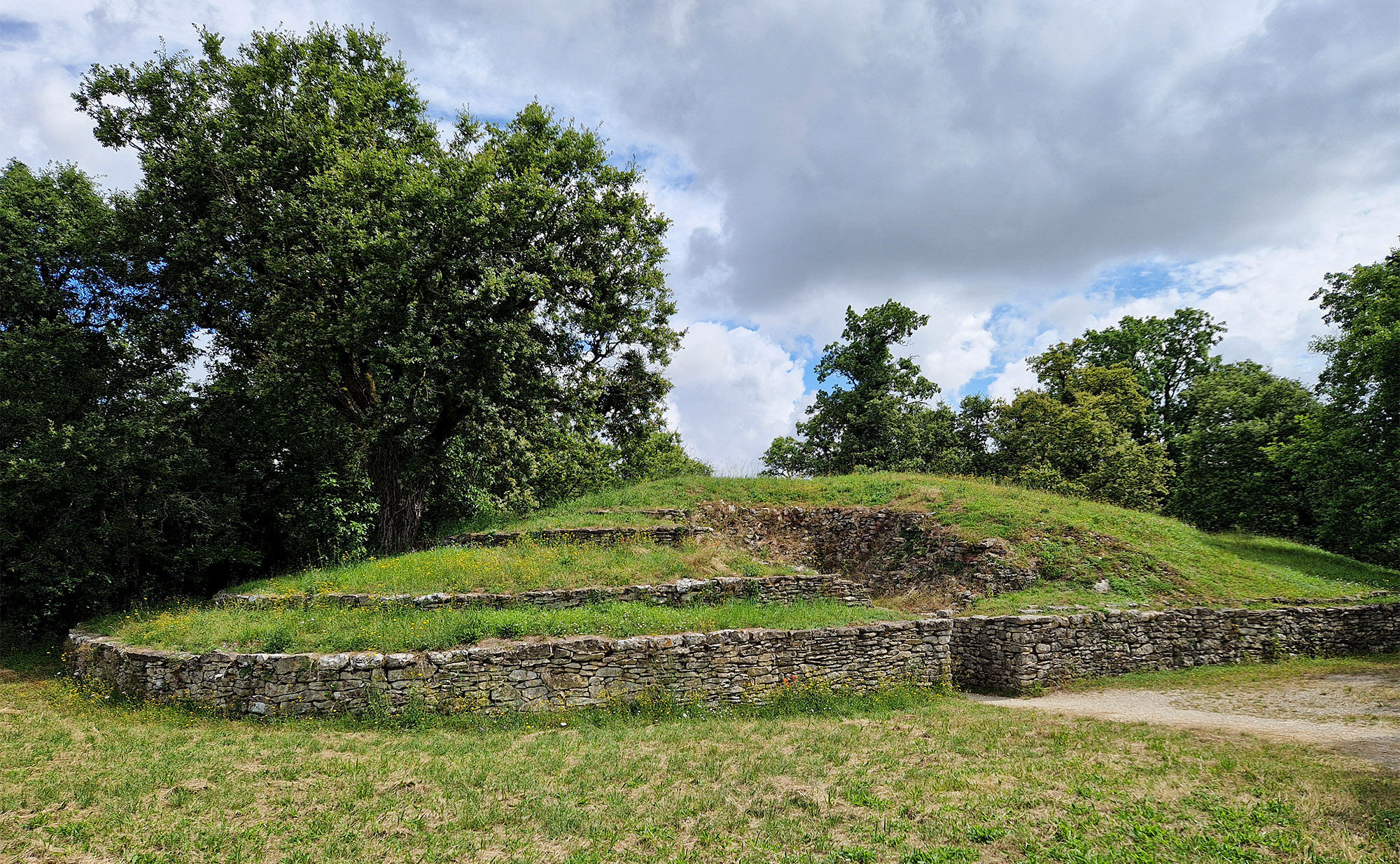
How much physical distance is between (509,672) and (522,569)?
3.81 m

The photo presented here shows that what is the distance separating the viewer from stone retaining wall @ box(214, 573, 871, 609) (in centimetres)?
1207

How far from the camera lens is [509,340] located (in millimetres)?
16750

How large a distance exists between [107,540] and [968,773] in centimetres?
2230

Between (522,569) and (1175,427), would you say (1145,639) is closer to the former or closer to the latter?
(522,569)

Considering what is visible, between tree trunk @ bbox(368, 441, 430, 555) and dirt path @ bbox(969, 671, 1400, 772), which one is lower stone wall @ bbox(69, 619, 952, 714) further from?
tree trunk @ bbox(368, 441, 430, 555)

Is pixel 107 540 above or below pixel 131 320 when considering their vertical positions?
below

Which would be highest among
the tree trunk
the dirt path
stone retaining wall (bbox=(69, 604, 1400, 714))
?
the tree trunk

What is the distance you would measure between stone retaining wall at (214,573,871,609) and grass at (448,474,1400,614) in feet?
13.2

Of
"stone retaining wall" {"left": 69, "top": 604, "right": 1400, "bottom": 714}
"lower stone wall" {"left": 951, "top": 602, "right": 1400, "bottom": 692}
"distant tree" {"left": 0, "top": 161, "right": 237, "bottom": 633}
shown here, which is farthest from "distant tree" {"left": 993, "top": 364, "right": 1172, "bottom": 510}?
"distant tree" {"left": 0, "top": 161, "right": 237, "bottom": 633}

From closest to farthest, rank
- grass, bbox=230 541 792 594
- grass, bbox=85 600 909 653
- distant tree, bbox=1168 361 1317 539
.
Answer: grass, bbox=85 600 909 653 → grass, bbox=230 541 792 594 → distant tree, bbox=1168 361 1317 539

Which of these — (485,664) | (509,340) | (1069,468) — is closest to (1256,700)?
(485,664)

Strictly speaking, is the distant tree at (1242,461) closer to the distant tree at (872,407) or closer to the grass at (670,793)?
the distant tree at (872,407)

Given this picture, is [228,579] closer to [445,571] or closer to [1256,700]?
[445,571]

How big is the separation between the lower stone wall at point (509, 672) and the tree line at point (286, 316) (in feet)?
24.6
